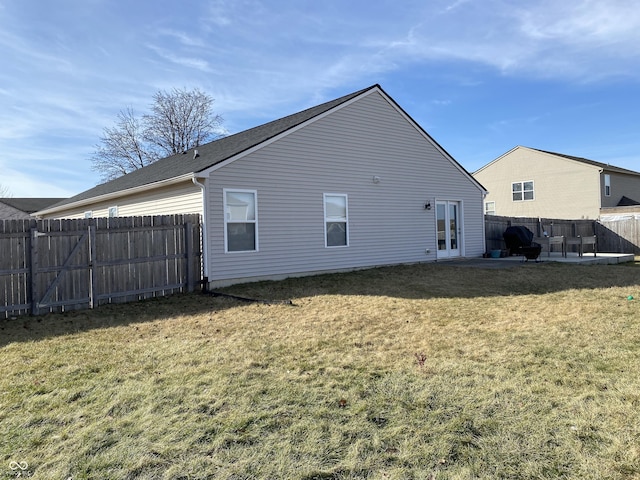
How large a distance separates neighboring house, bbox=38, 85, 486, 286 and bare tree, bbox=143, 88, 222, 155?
18252 mm

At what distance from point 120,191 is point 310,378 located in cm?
1116

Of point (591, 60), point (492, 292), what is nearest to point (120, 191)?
point (492, 292)

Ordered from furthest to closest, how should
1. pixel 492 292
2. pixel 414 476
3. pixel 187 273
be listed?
1. pixel 187 273
2. pixel 492 292
3. pixel 414 476

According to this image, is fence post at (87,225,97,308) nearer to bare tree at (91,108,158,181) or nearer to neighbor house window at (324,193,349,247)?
neighbor house window at (324,193,349,247)

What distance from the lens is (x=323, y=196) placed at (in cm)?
1134

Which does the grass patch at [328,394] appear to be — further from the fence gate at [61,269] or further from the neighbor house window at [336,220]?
the neighbor house window at [336,220]

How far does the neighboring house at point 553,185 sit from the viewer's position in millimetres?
23797

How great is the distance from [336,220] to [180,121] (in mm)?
25211

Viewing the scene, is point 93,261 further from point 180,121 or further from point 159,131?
point 180,121

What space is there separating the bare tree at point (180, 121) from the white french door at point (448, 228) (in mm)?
23428

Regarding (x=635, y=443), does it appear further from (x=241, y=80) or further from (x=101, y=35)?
(x=241, y=80)

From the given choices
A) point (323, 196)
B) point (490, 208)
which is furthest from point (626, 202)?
point (323, 196)

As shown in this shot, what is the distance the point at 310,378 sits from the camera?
12.7 feet

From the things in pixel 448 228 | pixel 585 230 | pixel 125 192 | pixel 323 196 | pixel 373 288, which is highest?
pixel 125 192
